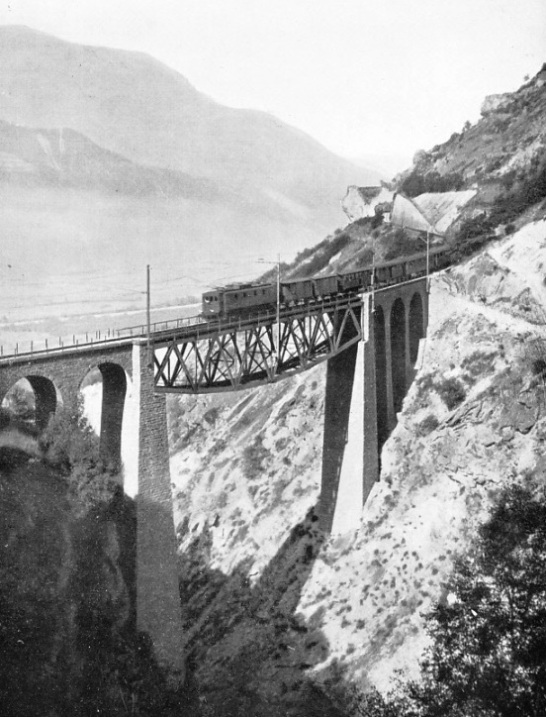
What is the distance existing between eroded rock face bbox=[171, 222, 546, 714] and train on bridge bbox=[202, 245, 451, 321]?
3196 mm

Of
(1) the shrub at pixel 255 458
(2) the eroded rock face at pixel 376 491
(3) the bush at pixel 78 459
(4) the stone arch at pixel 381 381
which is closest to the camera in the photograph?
(3) the bush at pixel 78 459

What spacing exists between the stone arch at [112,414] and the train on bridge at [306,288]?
6.81 metres

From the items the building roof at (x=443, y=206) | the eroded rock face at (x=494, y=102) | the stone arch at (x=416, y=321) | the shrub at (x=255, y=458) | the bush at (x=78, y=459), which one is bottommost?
the bush at (x=78, y=459)

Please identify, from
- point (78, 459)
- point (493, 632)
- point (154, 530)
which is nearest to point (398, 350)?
point (493, 632)

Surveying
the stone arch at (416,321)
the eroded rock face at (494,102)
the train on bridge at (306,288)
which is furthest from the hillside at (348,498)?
the eroded rock face at (494,102)

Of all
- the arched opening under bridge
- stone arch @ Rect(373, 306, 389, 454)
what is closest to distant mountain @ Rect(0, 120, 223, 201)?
stone arch @ Rect(373, 306, 389, 454)

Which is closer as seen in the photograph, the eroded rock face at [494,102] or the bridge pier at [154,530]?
the bridge pier at [154,530]

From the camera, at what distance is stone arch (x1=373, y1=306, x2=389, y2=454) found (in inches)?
1734

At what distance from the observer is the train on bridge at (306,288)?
33531mm

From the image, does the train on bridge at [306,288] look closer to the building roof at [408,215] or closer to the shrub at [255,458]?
the shrub at [255,458]

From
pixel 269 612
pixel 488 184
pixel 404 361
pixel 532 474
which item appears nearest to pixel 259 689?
pixel 269 612

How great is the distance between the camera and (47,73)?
77812 millimetres

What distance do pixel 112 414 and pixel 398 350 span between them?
24969mm

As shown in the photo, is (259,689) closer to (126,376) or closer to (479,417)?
(126,376)
